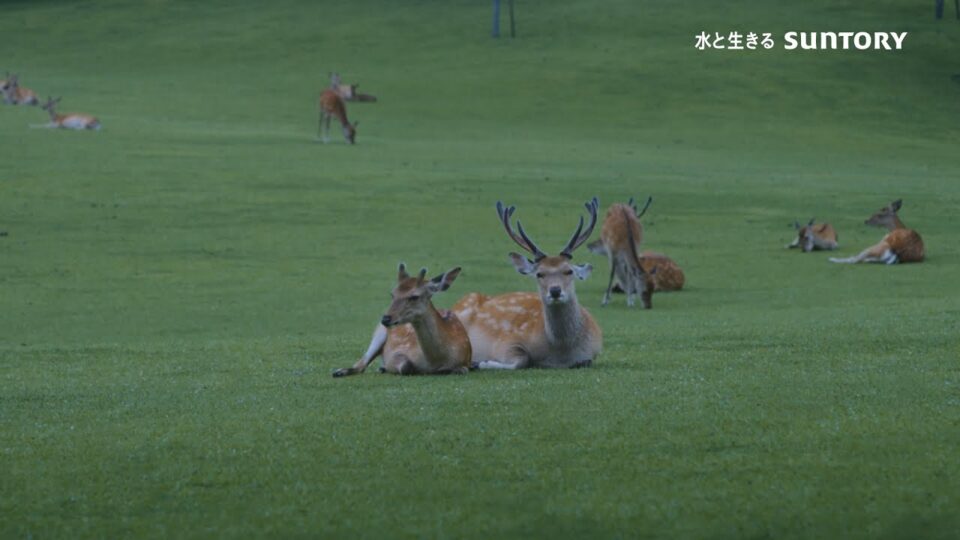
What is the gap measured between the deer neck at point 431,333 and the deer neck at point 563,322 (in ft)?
2.48

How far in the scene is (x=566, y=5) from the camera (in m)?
57.0

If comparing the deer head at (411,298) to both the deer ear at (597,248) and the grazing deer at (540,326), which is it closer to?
the grazing deer at (540,326)

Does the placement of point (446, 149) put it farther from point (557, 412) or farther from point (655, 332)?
point (557, 412)

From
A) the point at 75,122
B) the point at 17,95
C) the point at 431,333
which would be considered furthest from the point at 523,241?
the point at 17,95

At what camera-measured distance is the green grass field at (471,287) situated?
6.86 m

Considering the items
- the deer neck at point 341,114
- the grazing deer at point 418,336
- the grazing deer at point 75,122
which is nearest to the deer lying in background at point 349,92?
the deer neck at point 341,114

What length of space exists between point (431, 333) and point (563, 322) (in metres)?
0.98

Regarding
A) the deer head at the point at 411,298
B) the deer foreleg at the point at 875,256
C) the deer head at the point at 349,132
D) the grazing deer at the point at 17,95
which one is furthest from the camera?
the grazing deer at the point at 17,95

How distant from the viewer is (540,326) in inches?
440

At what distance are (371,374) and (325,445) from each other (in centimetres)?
306

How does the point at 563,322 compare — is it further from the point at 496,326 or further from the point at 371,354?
the point at 371,354

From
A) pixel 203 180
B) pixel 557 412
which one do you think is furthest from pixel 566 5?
pixel 557 412

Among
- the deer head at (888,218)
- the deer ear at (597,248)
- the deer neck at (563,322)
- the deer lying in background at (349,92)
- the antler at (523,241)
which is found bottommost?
the deer head at (888,218)

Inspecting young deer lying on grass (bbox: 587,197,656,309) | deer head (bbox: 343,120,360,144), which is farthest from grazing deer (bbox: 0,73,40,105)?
young deer lying on grass (bbox: 587,197,656,309)
